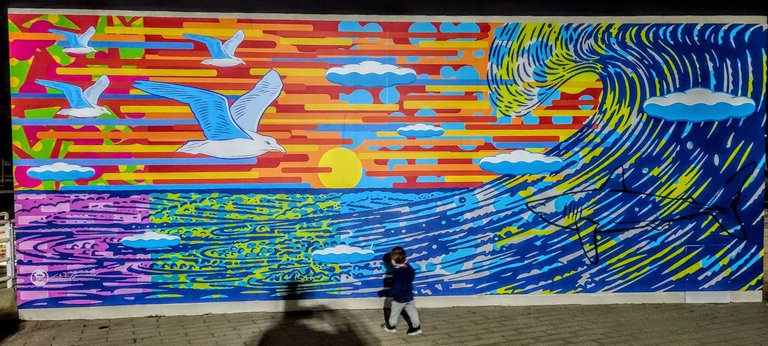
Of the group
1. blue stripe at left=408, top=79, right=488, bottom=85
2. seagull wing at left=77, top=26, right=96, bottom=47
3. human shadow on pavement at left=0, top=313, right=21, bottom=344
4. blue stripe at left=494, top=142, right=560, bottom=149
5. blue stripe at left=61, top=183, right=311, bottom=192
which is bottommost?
human shadow on pavement at left=0, top=313, right=21, bottom=344

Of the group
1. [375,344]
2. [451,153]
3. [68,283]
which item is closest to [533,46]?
[451,153]

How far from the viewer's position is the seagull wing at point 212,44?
7.02m

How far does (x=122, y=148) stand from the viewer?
6.98 m

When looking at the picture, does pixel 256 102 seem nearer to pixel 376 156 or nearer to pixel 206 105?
pixel 206 105

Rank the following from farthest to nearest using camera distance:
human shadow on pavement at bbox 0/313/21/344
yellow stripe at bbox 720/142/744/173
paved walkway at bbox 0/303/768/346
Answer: yellow stripe at bbox 720/142/744/173 → human shadow on pavement at bbox 0/313/21/344 → paved walkway at bbox 0/303/768/346

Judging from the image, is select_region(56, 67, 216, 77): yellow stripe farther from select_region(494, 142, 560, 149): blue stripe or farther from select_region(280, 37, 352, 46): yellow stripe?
select_region(494, 142, 560, 149): blue stripe

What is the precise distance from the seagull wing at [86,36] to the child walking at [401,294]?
440 centimetres

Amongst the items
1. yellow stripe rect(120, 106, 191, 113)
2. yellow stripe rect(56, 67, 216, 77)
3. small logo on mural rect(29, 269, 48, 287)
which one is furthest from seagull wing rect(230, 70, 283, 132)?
small logo on mural rect(29, 269, 48, 287)

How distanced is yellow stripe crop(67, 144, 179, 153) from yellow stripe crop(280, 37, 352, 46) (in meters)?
1.86

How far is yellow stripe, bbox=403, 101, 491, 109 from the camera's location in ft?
23.8

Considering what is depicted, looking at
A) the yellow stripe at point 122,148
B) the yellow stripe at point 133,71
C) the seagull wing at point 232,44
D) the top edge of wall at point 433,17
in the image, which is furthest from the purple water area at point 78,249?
the top edge of wall at point 433,17

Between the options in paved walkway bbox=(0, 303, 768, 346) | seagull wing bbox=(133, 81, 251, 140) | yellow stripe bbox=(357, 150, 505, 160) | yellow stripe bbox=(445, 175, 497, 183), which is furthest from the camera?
yellow stripe bbox=(445, 175, 497, 183)

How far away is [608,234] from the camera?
7.48 metres

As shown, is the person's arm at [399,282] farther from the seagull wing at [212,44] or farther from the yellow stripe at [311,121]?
the seagull wing at [212,44]
